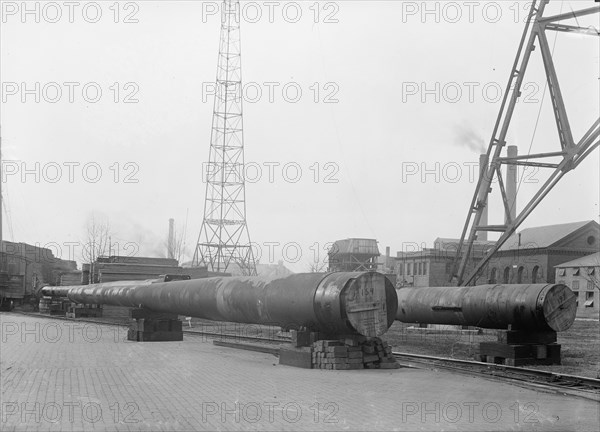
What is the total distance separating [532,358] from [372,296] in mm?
4162

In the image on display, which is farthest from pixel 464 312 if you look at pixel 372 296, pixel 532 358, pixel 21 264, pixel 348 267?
pixel 348 267

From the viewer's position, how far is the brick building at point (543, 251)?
53906 millimetres

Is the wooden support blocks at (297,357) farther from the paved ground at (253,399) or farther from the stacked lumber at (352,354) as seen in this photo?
the paved ground at (253,399)

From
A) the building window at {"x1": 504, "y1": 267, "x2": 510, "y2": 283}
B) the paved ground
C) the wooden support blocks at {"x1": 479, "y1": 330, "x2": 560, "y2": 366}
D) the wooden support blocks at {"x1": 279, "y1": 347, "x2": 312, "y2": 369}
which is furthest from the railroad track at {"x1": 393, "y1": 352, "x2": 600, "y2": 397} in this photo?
the building window at {"x1": 504, "y1": 267, "x2": 510, "y2": 283}

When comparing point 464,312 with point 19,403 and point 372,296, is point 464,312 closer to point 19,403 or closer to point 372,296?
point 372,296

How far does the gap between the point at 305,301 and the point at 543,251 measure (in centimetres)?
4583

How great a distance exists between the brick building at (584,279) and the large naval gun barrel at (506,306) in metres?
31.2

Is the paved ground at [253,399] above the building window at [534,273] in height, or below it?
below

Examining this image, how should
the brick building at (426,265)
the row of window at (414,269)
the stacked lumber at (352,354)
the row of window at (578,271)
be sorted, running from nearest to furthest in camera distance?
the stacked lumber at (352,354), the row of window at (578,271), the brick building at (426,265), the row of window at (414,269)

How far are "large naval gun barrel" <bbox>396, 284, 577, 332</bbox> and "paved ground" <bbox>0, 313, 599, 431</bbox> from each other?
2.85m

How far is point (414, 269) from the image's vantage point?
2621 inches

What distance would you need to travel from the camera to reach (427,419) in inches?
316

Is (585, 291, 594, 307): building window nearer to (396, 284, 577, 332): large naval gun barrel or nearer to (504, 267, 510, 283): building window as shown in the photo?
(504, 267, 510, 283): building window

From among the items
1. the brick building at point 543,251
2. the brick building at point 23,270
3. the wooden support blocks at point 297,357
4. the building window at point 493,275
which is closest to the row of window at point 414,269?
the building window at point 493,275
